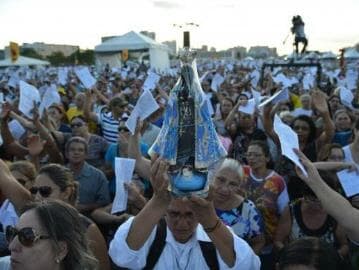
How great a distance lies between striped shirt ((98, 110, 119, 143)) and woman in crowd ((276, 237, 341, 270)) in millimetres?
4717

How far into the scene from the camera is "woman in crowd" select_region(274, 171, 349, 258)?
11.8 feet

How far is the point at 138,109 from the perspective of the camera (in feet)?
13.9

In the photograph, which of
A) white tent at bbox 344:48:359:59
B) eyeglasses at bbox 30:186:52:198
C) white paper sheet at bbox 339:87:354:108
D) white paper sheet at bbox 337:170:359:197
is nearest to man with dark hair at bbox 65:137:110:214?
eyeglasses at bbox 30:186:52:198

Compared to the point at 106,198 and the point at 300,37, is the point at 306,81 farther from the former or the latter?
the point at 106,198

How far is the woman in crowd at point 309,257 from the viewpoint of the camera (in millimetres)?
2373

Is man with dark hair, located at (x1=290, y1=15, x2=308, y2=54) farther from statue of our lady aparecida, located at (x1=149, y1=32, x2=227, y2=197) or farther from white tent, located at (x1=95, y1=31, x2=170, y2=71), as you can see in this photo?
white tent, located at (x1=95, y1=31, x2=170, y2=71)

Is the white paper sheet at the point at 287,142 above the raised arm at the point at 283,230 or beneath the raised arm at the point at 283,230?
above

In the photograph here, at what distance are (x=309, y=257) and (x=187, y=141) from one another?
2.55ft

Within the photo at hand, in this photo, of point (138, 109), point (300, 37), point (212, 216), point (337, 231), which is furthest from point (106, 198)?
point (300, 37)

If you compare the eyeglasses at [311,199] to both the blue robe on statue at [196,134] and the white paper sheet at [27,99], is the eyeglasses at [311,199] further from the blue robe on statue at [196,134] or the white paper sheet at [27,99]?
the white paper sheet at [27,99]

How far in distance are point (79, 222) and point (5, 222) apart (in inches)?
54.4

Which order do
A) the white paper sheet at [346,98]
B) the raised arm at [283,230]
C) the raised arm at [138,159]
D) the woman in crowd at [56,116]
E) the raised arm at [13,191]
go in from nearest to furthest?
the raised arm at [13,191] → the raised arm at [138,159] → the raised arm at [283,230] → the woman in crowd at [56,116] → the white paper sheet at [346,98]

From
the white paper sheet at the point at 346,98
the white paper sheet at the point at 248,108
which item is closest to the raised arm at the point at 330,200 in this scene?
the white paper sheet at the point at 248,108

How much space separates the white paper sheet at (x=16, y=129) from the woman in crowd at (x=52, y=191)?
350 centimetres
